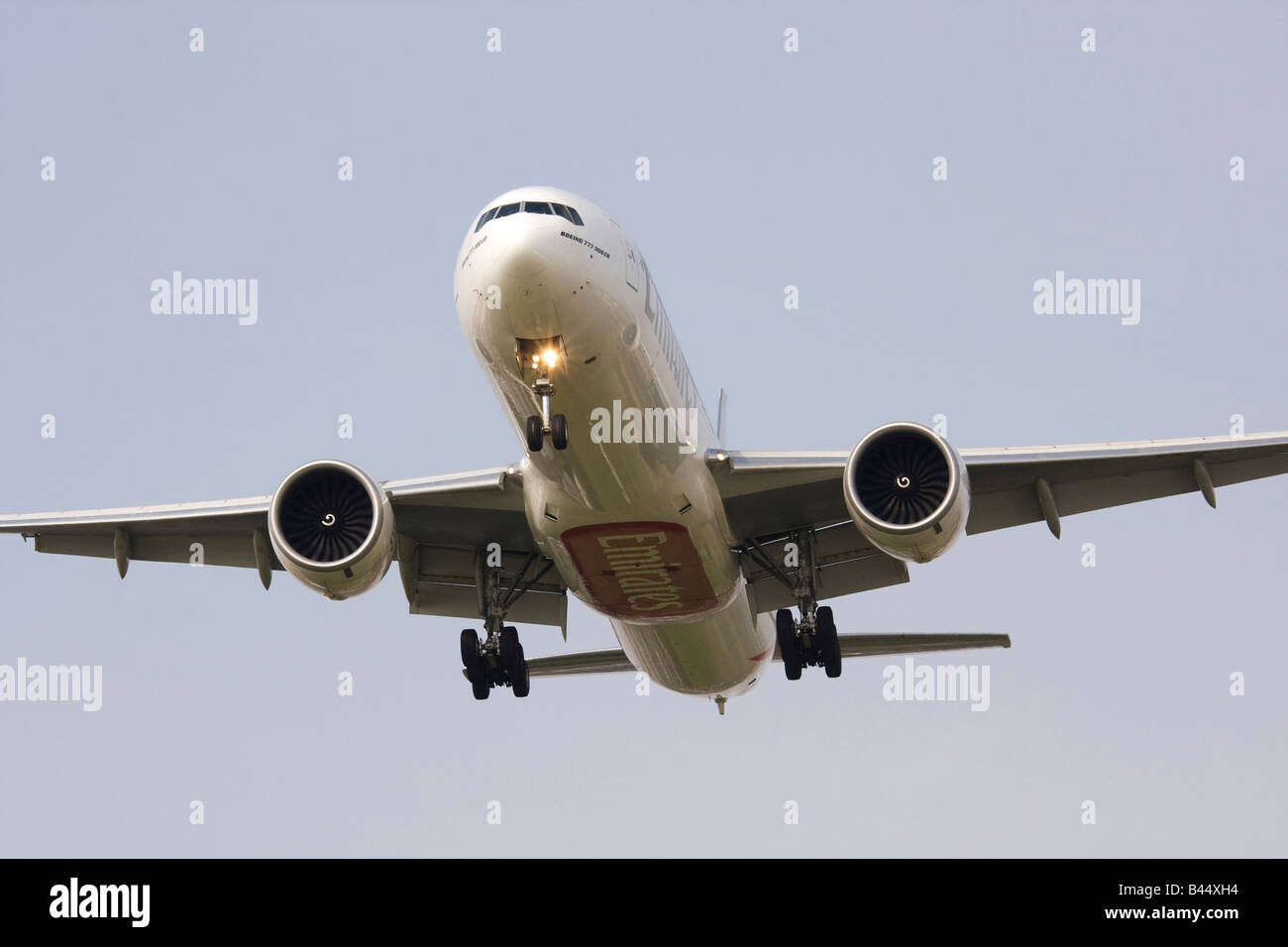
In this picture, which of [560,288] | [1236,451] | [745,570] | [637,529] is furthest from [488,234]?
[1236,451]

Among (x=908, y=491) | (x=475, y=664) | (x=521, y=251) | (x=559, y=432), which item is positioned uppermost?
(x=521, y=251)

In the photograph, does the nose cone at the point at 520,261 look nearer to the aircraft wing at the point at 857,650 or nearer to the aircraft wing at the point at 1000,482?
the aircraft wing at the point at 1000,482

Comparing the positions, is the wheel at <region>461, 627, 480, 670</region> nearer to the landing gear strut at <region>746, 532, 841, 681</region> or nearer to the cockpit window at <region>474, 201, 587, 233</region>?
the landing gear strut at <region>746, 532, 841, 681</region>

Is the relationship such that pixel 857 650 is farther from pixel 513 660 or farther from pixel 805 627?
pixel 513 660

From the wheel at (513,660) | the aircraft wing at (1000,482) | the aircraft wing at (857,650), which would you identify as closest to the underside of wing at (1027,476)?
the aircraft wing at (1000,482)

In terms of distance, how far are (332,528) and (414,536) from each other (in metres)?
3.40

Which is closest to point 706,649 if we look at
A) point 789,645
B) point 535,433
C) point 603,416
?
point 789,645

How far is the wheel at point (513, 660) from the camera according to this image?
23.7m

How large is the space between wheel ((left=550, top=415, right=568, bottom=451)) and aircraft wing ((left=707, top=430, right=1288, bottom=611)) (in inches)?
130

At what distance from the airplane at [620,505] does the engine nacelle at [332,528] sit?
1.1 inches

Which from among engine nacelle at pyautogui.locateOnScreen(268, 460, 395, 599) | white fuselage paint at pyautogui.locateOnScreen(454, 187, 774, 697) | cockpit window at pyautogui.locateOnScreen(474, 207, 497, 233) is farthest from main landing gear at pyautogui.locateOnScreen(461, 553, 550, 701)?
cockpit window at pyautogui.locateOnScreen(474, 207, 497, 233)

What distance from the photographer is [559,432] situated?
1864 centimetres

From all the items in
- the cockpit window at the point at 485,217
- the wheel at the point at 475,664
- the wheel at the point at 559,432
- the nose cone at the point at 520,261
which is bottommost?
the wheel at the point at 475,664

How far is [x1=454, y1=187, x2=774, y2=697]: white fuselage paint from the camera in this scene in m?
17.9
